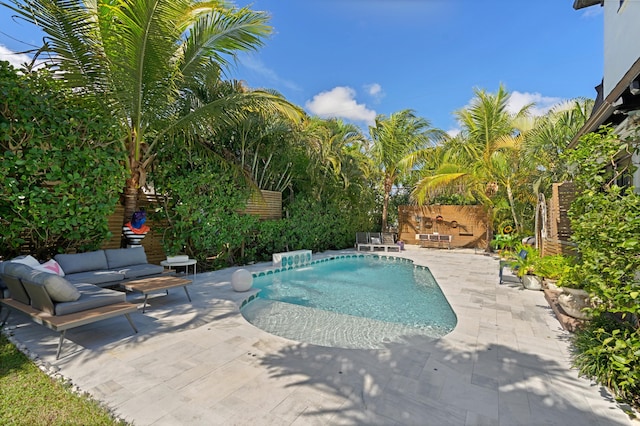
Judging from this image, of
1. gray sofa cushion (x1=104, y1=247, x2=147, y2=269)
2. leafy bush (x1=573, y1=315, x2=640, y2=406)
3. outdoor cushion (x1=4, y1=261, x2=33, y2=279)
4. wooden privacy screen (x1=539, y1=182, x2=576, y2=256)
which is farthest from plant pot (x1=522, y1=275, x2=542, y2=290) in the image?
outdoor cushion (x1=4, y1=261, x2=33, y2=279)

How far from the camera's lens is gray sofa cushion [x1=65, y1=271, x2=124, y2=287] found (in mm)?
5762

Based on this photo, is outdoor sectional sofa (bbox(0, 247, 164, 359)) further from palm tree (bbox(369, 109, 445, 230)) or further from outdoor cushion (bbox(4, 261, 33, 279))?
palm tree (bbox(369, 109, 445, 230))

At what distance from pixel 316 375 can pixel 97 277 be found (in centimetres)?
495

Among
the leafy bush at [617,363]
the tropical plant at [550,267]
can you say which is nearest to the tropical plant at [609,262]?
the leafy bush at [617,363]

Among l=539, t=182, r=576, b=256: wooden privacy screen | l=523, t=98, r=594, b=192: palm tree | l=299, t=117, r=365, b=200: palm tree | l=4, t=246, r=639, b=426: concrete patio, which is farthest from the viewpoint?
l=299, t=117, r=365, b=200: palm tree

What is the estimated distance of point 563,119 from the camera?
1091 cm

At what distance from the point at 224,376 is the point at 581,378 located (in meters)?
3.97

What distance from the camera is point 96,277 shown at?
590 cm

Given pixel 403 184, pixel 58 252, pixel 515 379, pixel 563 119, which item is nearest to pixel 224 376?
pixel 515 379

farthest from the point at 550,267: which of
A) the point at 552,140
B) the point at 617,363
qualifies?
the point at 552,140

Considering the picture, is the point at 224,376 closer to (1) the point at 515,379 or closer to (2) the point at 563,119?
(1) the point at 515,379

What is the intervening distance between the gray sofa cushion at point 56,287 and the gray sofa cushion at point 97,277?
166 centimetres

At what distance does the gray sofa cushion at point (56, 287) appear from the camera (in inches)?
158

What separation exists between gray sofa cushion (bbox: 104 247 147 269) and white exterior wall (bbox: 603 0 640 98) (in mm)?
10007
